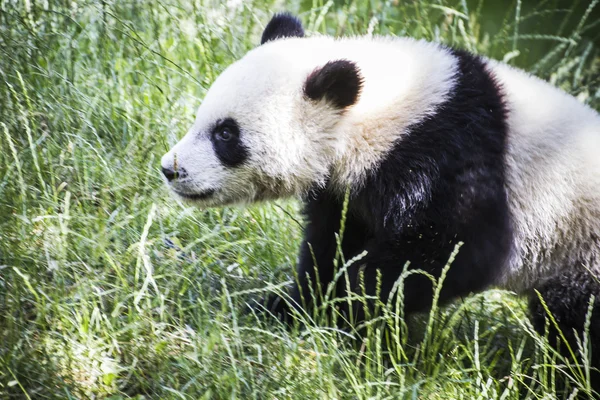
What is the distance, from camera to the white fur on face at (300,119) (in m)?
3.46

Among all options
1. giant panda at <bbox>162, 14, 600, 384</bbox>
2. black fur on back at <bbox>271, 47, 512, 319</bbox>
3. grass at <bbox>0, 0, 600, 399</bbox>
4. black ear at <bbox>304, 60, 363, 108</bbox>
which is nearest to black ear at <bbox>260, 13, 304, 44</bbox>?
giant panda at <bbox>162, 14, 600, 384</bbox>

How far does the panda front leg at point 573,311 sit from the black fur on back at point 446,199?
0.99ft

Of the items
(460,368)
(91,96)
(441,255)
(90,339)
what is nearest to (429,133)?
(441,255)

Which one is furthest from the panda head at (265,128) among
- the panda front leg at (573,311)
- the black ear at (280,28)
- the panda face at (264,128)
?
the panda front leg at (573,311)

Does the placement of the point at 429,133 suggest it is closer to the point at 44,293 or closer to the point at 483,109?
the point at 483,109

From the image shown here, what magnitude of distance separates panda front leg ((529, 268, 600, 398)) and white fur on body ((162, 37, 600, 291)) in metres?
0.08

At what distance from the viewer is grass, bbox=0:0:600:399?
2.91m

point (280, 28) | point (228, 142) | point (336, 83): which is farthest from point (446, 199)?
point (280, 28)

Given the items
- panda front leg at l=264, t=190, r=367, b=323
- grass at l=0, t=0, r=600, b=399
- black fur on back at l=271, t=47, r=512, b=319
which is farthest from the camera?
panda front leg at l=264, t=190, r=367, b=323

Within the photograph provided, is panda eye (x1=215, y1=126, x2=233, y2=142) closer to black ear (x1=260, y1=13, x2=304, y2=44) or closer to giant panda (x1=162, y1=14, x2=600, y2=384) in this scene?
giant panda (x1=162, y1=14, x2=600, y2=384)

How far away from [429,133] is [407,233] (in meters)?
0.45

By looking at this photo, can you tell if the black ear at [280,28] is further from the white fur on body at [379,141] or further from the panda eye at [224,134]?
the panda eye at [224,134]

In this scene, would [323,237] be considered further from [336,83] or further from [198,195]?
[336,83]

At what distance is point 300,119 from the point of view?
3.52m
